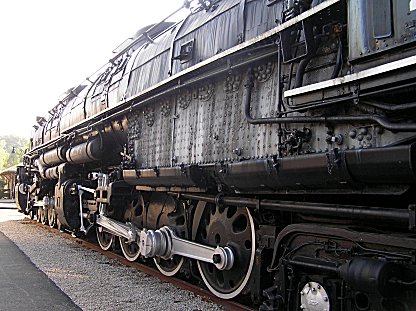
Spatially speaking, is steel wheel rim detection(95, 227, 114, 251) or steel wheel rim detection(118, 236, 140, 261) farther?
steel wheel rim detection(95, 227, 114, 251)

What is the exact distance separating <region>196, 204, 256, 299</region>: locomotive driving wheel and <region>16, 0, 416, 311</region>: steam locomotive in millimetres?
19

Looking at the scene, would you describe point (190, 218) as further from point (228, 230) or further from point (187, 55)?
point (187, 55)

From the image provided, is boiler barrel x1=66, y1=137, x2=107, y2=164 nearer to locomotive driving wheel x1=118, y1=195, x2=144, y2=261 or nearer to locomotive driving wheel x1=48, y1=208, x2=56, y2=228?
locomotive driving wheel x1=118, y1=195, x2=144, y2=261

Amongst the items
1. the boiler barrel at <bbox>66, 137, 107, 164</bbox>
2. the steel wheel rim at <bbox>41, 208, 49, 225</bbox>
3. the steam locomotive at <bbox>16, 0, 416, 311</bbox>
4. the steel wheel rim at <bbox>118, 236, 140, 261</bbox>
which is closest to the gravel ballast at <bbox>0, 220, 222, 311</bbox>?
the steel wheel rim at <bbox>118, 236, 140, 261</bbox>

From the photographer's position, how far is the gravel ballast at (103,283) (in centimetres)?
644

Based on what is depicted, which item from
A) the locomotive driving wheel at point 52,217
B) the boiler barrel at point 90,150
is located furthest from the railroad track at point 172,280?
the locomotive driving wheel at point 52,217

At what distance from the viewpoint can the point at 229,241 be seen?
6.06 metres

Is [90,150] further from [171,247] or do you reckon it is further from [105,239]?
[171,247]

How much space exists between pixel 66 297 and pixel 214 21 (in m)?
4.37

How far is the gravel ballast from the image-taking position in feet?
21.1

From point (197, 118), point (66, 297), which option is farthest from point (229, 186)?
point (66, 297)

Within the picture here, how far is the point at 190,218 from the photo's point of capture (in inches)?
280

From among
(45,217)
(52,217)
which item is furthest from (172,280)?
(45,217)

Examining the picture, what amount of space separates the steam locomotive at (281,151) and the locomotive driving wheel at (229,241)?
0.8 inches
